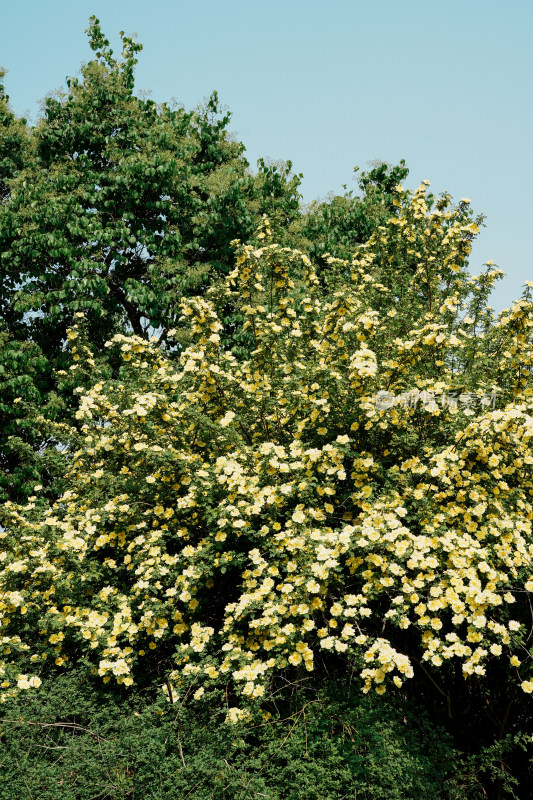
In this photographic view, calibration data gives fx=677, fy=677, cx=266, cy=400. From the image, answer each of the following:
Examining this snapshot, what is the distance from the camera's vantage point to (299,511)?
452cm

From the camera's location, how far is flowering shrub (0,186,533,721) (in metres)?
4.19

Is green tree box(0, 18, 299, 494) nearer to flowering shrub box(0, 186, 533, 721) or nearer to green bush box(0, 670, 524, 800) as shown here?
flowering shrub box(0, 186, 533, 721)

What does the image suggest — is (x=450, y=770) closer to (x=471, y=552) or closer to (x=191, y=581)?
(x=471, y=552)

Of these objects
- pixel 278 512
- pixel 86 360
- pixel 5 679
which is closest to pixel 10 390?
pixel 86 360

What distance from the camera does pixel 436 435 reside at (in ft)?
17.0

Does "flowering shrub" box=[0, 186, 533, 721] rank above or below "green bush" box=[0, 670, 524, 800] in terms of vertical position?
above

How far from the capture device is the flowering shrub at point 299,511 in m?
4.19

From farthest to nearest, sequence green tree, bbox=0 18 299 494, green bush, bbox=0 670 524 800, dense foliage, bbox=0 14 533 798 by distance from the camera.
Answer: green tree, bbox=0 18 299 494, dense foliage, bbox=0 14 533 798, green bush, bbox=0 670 524 800

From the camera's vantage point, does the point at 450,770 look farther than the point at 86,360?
No

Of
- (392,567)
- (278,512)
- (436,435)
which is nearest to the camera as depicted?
(392,567)

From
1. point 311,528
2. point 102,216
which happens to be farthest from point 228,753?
point 102,216

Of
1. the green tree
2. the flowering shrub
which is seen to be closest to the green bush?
the flowering shrub

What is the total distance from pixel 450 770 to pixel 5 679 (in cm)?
318

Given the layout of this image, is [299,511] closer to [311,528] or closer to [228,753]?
[311,528]
